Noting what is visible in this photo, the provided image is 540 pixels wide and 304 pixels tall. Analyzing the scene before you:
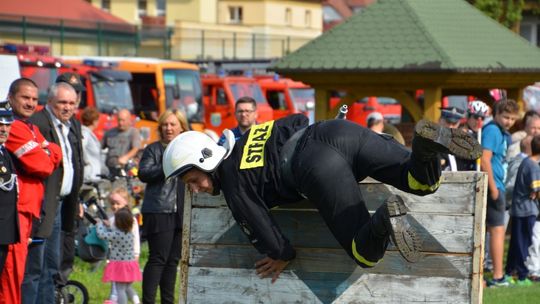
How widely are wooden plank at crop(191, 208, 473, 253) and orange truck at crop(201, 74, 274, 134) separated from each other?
23979mm

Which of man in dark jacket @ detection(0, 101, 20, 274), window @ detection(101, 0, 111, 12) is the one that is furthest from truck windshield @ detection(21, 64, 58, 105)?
window @ detection(101, 0, 111, 12)

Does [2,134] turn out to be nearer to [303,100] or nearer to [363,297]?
[363,297]

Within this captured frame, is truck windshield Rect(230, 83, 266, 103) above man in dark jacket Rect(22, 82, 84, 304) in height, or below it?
below

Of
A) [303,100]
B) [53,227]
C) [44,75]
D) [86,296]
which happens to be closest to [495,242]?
[86,296]

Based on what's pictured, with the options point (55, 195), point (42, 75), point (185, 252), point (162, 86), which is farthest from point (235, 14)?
point (185, 252)

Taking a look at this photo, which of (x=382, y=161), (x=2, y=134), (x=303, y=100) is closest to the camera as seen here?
(x=382, y=161)

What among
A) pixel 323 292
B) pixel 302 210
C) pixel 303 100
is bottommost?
pixel 303 100

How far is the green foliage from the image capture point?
2911 cm

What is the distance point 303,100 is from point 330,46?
19.2m

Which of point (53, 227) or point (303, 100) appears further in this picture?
point (303, 100)

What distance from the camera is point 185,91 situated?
30297 mm

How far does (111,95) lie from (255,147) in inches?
787

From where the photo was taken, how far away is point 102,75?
26203 millimetres

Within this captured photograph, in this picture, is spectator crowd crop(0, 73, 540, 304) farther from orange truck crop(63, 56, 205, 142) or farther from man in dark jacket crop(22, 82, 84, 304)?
orange truck crop(63, 56, 205, 142)
